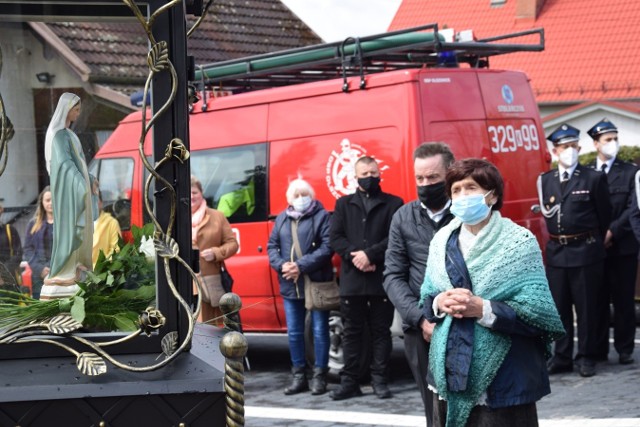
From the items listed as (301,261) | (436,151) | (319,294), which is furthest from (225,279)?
(436,151)

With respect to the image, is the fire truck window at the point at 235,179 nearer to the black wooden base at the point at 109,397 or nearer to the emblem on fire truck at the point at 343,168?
the emblem on fire truck at the point at 343,168

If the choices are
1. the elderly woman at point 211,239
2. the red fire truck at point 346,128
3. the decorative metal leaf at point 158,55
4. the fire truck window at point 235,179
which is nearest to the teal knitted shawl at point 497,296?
the decorative metal leaf at point 158,55

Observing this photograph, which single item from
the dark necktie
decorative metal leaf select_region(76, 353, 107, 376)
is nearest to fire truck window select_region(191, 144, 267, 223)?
the dark necktie

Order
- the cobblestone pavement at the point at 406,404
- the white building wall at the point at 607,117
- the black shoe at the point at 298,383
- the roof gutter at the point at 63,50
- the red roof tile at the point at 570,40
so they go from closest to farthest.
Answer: the roof gutter at the point at 63,50
the cobblestone pavement at the point at 406,404
the black shoe at the point at 298,383
the white building wall at the point at 607,117
the red roof tile at the point at 570,40

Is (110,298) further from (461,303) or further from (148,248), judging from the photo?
(461,303)

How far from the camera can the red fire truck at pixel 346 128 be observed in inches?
402

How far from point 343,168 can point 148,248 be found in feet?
22.3

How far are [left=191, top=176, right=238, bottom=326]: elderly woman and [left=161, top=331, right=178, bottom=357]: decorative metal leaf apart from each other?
660 cm

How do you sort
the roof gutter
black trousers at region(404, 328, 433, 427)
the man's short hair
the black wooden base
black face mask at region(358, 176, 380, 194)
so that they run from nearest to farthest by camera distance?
the black wooden base
the roof gutter
black trousers at region(404, 328, 433, 427)
the man's short hair
black face mask at region(358, 176, 380, 194)

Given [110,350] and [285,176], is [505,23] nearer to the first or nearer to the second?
[285,176]

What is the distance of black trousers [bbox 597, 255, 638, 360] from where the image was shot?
10992 mm

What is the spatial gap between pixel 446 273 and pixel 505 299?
29 centimetres

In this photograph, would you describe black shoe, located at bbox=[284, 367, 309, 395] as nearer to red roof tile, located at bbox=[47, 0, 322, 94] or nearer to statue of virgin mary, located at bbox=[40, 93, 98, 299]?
red roof tile, located at bbox=[47, 0, 322, 94]

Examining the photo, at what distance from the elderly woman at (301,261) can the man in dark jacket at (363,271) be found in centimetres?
31
